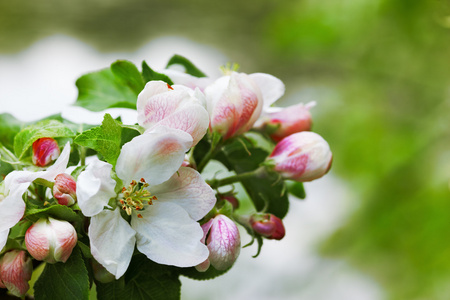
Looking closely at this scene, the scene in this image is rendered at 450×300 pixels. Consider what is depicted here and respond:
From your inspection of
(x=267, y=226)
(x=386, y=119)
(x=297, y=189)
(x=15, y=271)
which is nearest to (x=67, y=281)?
(x=15, y=271)

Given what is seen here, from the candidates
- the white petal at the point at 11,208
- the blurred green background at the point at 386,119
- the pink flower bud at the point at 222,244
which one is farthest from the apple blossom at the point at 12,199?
the blurred green background at the point at 386,119

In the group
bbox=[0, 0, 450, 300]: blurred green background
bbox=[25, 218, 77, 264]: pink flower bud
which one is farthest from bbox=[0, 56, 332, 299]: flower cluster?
bbox=[0, 0, 450, 300]: blurred green background

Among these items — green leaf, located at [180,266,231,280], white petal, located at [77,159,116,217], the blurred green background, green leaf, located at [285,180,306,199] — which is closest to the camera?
white petal, located at [77,159,116,217]

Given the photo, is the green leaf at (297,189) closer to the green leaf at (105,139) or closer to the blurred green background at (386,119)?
the green leaf at (105,139)

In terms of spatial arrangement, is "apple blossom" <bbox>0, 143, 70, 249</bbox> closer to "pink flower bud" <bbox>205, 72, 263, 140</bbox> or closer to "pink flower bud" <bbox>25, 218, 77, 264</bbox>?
"pink flower bud" <bbox>25, 218, 77, 264</bbox>

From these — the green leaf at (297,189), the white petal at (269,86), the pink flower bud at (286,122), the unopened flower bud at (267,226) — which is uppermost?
the white petal at (269,86)

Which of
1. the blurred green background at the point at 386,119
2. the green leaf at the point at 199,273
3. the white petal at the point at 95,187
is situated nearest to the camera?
the white petal at the point at 95,187

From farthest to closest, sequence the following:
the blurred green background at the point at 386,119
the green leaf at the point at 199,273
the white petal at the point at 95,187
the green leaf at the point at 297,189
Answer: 1. the blurred green background at the point at 386,119
2. the green leaf at the point at 297,189
3. the green leaf at the point at 199,273
4. the white petal at the point at 95,187
